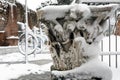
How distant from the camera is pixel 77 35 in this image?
178 cm

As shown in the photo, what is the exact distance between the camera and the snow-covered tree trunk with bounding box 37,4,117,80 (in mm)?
1753

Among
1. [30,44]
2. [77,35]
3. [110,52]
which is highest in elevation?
[77,35]

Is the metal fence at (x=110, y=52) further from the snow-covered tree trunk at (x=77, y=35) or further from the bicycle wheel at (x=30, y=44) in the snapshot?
the bicycle wheel at (x=30, y=44)

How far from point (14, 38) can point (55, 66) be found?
1103 cm

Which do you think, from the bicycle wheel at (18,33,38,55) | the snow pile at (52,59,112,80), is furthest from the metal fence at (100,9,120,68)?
the bicycle wheel at (18,33,38,55)

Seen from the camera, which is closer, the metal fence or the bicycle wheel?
the metal fence

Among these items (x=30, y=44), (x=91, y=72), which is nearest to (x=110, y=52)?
A: (x=91, y=72)

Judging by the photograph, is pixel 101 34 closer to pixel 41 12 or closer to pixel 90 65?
pixel 90 65

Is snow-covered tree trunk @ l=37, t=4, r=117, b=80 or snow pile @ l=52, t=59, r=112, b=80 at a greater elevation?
snow-covered tree trunk @ l=37, t=4, r=117, b=80

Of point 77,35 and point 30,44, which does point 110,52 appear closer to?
point 77,35

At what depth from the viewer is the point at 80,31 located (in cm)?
178

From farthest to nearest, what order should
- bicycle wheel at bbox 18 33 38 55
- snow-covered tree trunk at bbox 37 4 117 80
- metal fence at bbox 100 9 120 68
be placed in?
1. bicycle wheel at bbox 18 33 38 55
2. metal fence at bbox 100 9 120 68
3. snow-covered tree trunk at bbox 37 4 117 80

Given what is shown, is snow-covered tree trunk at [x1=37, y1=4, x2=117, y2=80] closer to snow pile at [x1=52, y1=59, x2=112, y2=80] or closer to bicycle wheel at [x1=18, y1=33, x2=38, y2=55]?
snow pile at [x1=52, y1=59, x2=112, y2=80]

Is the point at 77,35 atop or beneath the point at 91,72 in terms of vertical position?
atop
